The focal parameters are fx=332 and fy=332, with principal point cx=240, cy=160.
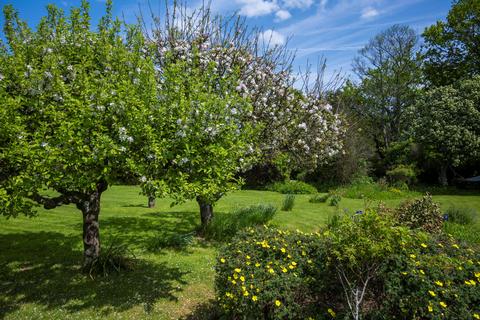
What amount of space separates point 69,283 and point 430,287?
727cm

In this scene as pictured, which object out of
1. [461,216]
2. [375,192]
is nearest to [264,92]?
[461,216]

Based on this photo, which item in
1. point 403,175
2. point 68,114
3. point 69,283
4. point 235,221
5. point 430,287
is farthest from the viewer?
point 403,175

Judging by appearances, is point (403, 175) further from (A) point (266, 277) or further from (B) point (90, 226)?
(B) point (90, 226)

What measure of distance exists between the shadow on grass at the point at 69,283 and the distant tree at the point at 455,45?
3250 cm

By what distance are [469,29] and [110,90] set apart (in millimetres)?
35349

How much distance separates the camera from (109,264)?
322 inches

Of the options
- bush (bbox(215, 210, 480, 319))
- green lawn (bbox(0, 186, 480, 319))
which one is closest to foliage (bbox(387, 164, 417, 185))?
green lawn (bbox(0, 186, 480, 319))

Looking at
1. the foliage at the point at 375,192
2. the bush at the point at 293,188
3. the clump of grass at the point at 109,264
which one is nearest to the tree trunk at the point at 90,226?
the clump of grass at the point at 109,264

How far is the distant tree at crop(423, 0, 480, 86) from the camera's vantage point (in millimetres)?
30094

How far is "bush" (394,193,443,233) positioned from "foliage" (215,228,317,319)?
6.09 metres

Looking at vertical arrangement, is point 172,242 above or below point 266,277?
below

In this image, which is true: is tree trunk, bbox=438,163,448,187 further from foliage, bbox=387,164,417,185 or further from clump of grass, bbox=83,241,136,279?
clump of grass, bbox=83,241,136,279

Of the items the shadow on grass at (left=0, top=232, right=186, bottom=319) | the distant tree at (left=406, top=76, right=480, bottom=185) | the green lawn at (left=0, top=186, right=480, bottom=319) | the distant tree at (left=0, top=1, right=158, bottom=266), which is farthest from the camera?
the distant tree at (left=406, top=76, right=480, bottom=185)

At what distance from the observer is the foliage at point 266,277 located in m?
4.86
